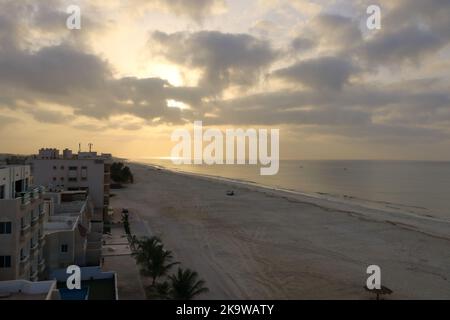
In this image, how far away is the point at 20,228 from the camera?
17.3 meters

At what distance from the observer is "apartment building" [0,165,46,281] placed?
1658 centimetres

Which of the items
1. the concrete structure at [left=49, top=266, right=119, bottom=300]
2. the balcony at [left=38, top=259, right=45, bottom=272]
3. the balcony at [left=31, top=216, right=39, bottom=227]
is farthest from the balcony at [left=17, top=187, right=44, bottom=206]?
the concrete structure at [left=49, top=266, right=119, bottom=300]

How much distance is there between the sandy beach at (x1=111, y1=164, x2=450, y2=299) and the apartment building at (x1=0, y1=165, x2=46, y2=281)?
9.85m

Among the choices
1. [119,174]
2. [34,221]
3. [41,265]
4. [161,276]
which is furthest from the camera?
[119,174]

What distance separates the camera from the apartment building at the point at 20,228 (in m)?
16.6

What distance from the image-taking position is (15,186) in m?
20.8

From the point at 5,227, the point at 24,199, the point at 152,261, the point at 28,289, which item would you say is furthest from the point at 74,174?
the point at 28,289

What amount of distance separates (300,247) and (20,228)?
23.5 metres

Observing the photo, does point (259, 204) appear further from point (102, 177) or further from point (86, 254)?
point (86, 254)

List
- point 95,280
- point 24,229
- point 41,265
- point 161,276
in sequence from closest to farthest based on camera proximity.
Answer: point 24,229 → point 41,265 → point 95,280 → point 161,276

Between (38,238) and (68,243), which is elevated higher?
(38,238)

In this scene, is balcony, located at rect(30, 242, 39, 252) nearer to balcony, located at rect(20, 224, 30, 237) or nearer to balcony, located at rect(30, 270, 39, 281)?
balcony, located at rect(30, 270, 39, 281)

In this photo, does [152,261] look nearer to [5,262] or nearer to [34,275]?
[34,275]

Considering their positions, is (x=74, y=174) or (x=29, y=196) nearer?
(x=29, y=196)
